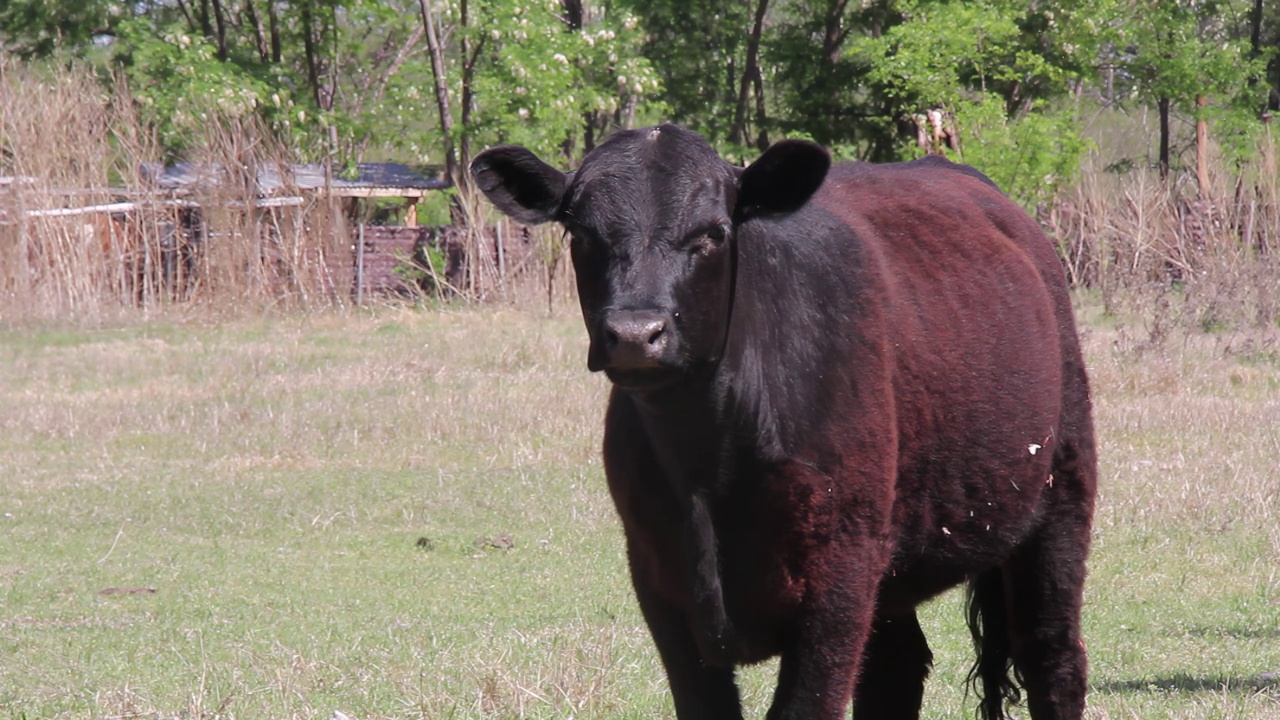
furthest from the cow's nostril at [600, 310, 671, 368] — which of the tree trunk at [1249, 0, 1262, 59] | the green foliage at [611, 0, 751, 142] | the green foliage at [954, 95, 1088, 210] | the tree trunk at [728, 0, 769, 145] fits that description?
the tree trunk at [1249, 0, 1262, 59]

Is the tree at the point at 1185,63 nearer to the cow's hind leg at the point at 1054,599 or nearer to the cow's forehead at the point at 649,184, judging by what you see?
the cow's hind leg at the point at 1054,599

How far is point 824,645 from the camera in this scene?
4.14 metres

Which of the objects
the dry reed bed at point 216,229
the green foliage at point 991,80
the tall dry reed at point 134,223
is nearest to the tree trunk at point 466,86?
the dry reed bed at point 216,229

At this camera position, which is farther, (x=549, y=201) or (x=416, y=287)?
(x=416, y=287)

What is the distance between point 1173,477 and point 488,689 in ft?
19.8

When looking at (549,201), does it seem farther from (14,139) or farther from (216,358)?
(14,139)

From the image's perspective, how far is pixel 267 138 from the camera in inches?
1013

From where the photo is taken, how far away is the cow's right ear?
434 cm

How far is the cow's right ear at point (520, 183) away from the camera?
14.2 feet

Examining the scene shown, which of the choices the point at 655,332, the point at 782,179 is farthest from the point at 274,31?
the point at 655,332

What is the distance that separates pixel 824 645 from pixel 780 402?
66 centimetres

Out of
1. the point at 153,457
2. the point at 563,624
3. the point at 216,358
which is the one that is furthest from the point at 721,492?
the point at 216,358

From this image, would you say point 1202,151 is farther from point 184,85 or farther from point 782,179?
point 782,179

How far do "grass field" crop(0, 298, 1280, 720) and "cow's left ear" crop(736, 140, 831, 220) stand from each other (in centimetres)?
213
